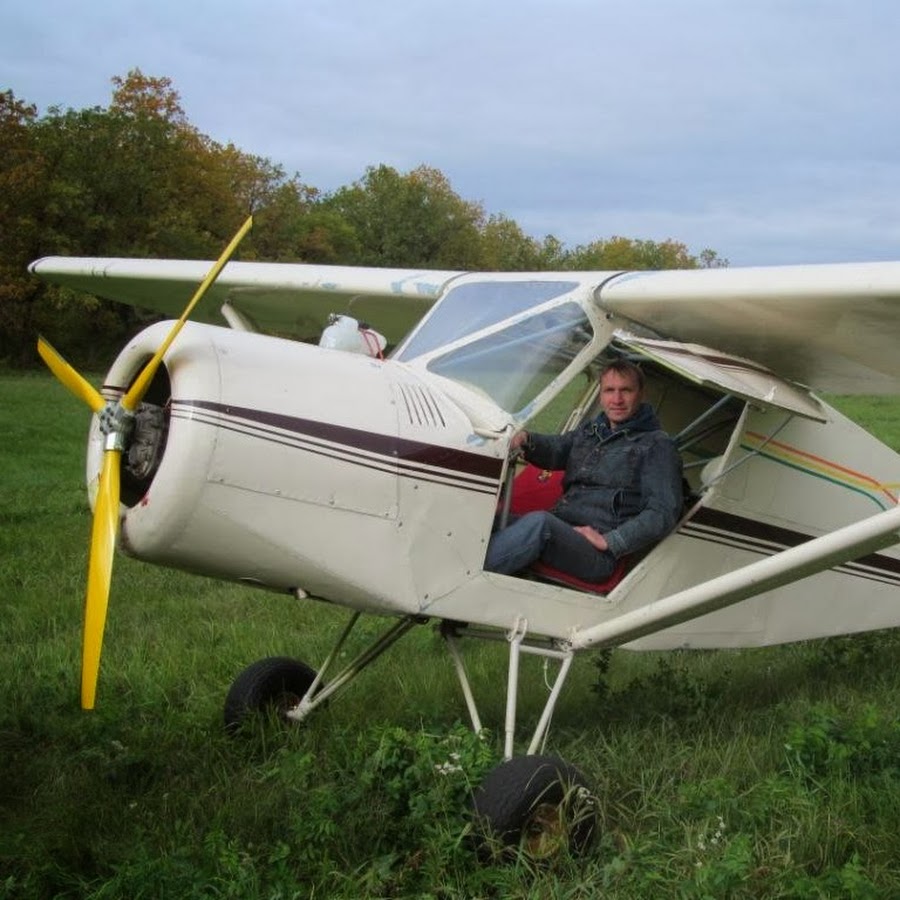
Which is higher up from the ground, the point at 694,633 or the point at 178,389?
the point at 178,389

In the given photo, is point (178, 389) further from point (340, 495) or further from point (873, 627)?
point (873, 627)

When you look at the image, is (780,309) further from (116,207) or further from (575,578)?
(116,207)

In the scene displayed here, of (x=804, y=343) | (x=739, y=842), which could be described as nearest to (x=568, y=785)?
(x=739, y=842)

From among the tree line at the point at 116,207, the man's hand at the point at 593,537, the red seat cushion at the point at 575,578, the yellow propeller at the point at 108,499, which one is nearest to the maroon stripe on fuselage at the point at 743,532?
the red seat cushion at the point at 575,578

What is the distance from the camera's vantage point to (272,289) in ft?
22.5

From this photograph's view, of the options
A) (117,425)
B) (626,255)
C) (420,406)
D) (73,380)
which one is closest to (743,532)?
(420,406)

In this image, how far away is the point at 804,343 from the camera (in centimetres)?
498

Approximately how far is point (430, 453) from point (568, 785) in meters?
1.24

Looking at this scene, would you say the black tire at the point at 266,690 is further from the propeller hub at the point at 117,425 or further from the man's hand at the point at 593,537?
the propeller hub at the point at 117,425

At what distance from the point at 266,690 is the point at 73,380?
175 cm

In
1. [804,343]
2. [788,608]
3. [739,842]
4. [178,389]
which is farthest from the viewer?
[788,608]

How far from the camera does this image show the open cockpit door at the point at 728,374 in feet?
14.3

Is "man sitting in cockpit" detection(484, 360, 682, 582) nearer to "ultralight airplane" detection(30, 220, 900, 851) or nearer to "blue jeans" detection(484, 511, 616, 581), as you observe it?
"blue jeans" detection(484, 511, 616, 581)

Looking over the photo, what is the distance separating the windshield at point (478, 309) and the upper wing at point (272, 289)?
0.50 metres
